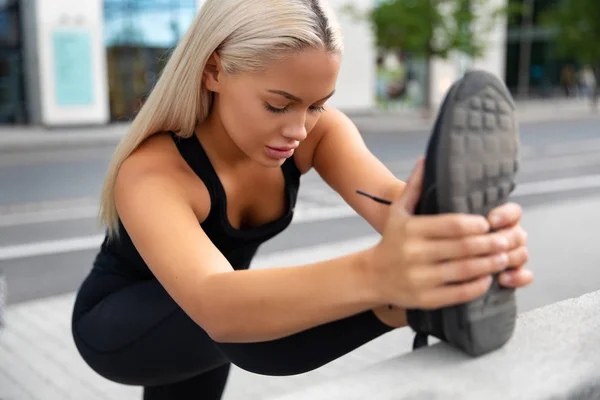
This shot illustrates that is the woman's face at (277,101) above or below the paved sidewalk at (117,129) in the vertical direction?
above

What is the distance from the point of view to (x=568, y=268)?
443 cm

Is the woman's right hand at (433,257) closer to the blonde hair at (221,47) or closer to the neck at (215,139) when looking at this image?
the blonde hair at (221,47)

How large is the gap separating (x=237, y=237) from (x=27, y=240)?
4.59 m

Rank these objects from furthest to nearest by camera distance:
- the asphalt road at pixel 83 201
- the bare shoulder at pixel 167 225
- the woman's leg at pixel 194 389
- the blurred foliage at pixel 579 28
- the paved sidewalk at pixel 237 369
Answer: the blurred foliage at pixel 579 28
the asphalt road at pixel 83 201
the paved sidewalk at pixel 237 369
the woman's leg at pixel 194 389
the bare shoulder at pixel 167 225

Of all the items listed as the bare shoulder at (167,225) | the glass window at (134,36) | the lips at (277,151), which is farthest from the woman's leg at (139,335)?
the glass window at (134,36)

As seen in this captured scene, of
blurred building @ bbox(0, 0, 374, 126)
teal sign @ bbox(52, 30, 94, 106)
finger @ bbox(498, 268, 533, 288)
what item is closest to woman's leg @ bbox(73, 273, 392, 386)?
finger @ bbox(498, 268, 533, 288)

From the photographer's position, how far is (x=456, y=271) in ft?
3.37

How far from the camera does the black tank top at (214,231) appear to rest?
5.45 ft

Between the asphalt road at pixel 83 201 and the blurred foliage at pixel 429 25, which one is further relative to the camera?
the blurred foliage at pixel 429 25

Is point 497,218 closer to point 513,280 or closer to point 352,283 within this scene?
point 513,280

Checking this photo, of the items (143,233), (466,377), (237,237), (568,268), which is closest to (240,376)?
(237,237)

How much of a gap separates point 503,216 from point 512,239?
4cm

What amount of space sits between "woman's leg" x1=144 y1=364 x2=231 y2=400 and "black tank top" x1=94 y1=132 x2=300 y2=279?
0.35m

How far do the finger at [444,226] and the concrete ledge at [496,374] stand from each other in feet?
0.86
